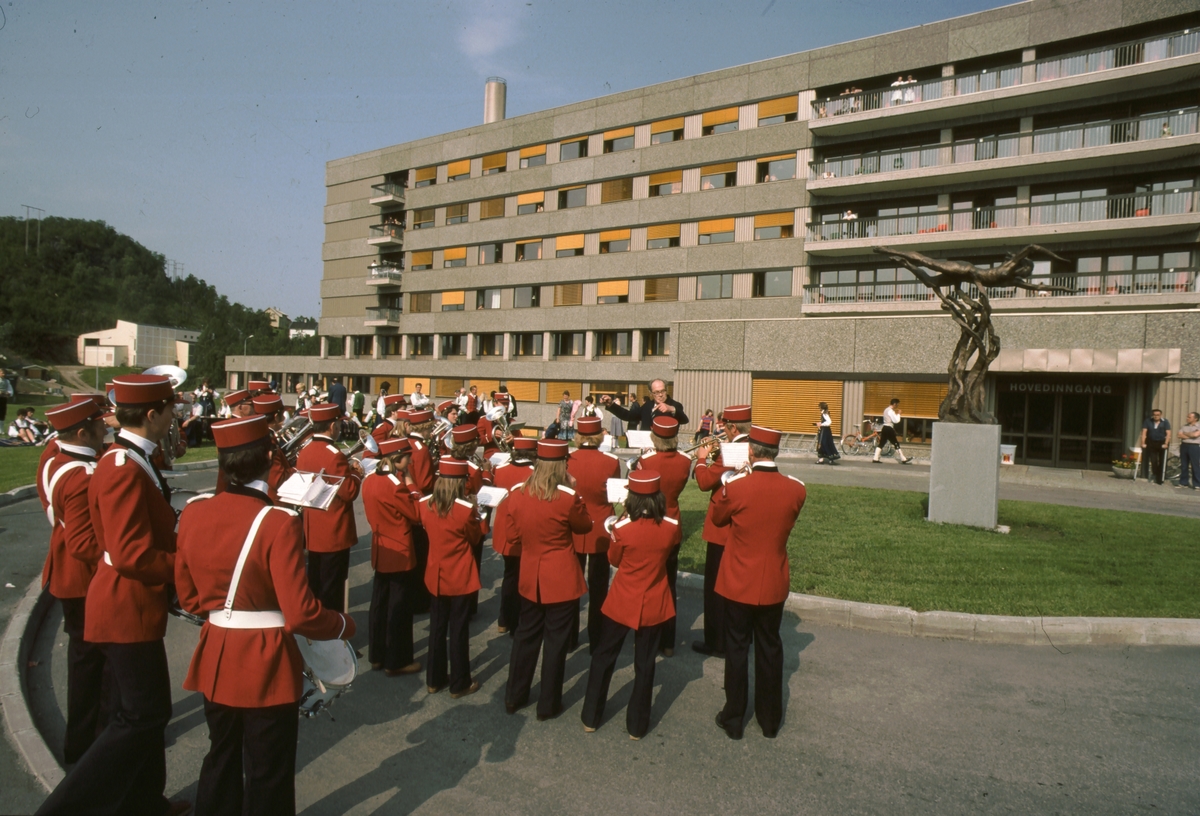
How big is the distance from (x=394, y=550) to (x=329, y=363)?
1988 inches

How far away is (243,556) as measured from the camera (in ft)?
9.46

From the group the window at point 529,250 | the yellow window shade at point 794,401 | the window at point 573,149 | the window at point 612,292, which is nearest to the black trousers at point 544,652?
the yellow window shade at point 794,401

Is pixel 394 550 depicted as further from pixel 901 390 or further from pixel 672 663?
pixel 901 390

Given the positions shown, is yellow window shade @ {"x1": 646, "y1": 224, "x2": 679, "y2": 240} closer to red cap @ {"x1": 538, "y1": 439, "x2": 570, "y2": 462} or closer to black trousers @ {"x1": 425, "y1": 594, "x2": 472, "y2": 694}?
red cap @ {"x1": 538, "y1": 439, "x2": 570, "y2": 462}

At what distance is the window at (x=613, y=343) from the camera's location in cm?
3850

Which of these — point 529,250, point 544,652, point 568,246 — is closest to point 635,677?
point 544,652

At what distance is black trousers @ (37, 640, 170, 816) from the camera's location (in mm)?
3061

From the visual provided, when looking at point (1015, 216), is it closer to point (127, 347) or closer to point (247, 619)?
point (247, 619)

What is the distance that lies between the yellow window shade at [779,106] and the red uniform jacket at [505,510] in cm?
3185

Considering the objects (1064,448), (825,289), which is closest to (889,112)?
(825,289)

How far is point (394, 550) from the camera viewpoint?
5.58 metres

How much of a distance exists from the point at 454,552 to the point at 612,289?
3439 cm

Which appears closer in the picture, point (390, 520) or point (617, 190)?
point (390, 520)

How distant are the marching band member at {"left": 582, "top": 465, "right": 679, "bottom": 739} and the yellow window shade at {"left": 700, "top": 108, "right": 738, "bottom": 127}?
112 feet
